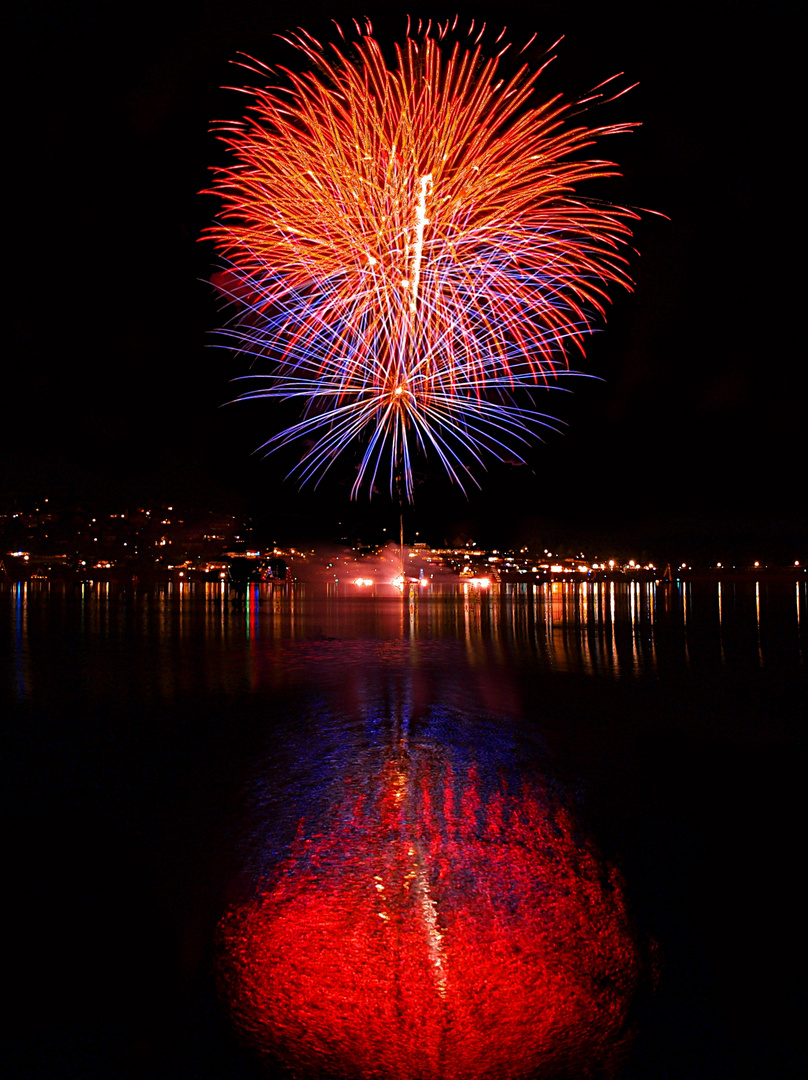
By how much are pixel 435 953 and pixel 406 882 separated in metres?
0.85

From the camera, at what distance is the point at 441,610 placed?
34.8 m

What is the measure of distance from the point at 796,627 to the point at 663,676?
13617 millimetres

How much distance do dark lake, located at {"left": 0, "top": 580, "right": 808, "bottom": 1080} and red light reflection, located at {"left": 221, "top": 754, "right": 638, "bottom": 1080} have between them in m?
0.01

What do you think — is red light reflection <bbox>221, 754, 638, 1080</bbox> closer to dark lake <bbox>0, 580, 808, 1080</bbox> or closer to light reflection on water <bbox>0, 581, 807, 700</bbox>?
dark lake <bbox>0, 580, 808, 1080</bbox>

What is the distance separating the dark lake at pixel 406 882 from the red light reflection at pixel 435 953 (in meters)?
0.01

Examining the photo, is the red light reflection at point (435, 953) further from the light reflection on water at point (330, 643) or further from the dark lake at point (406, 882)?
the light reflection on water at point (330, 643)

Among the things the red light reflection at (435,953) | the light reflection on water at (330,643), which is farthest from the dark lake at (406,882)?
the light reflection on water at (330,643)

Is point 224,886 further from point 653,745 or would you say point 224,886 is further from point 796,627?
point 796,627

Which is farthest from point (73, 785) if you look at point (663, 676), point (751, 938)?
point (663, 676)

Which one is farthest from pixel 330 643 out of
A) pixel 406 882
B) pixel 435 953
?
pixel 435 953

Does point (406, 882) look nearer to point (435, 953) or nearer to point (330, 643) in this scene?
point (435, 953)

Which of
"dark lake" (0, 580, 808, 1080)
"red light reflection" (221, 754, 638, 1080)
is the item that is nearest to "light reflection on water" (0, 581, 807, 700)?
"dark lake" (0, 580, 808, 1080)

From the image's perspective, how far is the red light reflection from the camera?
297 centimetres

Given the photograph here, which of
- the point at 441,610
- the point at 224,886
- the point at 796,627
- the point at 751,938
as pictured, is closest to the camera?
the point at 751,938
